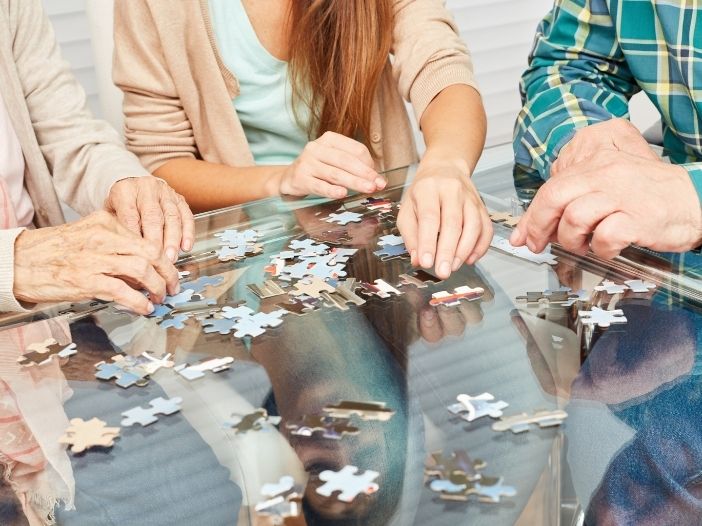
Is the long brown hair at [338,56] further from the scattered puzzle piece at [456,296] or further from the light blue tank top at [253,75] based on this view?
the scattered puzzle piece at [456,296]

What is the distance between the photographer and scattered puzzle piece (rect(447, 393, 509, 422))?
3.00 feet

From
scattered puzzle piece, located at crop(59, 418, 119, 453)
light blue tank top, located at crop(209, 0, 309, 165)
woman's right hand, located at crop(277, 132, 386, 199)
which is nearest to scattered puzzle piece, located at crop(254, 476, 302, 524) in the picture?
scattered puzzle piece, located at crop(59, 418, 119, 453)

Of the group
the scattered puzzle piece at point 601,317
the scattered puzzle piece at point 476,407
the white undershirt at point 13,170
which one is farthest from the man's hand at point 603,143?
the white undershirt at point 13,170

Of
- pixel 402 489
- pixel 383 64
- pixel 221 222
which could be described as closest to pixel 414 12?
pixel 383 64

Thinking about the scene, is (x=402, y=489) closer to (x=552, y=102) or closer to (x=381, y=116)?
(x=552, y=102)

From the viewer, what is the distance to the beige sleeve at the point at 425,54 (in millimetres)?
1888

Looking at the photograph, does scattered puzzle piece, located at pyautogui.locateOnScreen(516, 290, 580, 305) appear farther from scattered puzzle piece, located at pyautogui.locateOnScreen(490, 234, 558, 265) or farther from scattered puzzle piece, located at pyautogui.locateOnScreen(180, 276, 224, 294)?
scattered puzzle piece, located at pyautogui.locateOnScreen(180, 276, 224, 294)

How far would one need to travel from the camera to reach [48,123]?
6.21ft

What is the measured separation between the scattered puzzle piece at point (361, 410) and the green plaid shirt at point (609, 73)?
771mm

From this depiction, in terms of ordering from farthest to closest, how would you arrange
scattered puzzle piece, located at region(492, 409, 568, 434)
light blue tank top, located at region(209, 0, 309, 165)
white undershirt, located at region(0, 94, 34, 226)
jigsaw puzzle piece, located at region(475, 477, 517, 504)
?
light blue tank top, located at region(209, 0, 309, 165) < white undershirt, located at region(0, 94, 34, 226) < scattered puzzle piece, located at region(492, 409, 568, 434) < jigsaw puzzle piece, located at region(475, 477, 517, 504)

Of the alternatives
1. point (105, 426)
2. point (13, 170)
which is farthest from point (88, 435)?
point (13, 170)

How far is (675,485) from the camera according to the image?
792 millimetres

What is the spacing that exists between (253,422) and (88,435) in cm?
18

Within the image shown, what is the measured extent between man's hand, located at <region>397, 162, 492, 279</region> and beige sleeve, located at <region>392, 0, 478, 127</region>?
0.48 m
